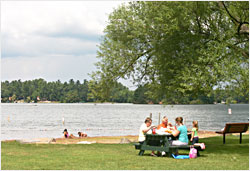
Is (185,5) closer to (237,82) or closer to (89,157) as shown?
(237,82)

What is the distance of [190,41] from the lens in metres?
16.5

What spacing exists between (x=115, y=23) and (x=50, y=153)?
8123 mm

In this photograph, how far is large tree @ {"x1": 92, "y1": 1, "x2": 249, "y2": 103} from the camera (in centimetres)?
1502

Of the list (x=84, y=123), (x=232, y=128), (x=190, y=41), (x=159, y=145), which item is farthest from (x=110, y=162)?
(x=84, y=123)

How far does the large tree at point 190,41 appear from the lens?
1502 cm

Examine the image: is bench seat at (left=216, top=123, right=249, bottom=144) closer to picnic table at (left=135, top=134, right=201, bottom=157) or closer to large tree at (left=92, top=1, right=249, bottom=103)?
large tree at (left=92, top=1, right=249, bottom=103)

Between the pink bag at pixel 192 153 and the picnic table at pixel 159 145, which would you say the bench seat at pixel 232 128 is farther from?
the pink bag at pixel 192 153

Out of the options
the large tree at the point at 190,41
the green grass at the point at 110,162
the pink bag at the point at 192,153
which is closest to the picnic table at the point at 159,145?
the pink bag at the point at 192,153

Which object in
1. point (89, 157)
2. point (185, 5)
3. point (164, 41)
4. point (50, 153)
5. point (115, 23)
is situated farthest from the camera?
point (115, 23)

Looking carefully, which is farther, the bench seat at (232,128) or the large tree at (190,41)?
the bench seat at (232,128)

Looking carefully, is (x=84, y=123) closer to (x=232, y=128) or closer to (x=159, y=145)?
(x=232, y=128)

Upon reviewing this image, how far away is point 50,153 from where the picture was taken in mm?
14375

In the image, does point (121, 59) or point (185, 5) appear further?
point (121, 59)

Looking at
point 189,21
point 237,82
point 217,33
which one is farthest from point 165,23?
point 237,82
